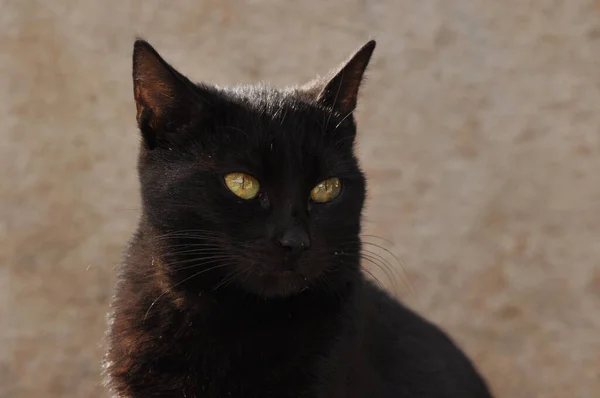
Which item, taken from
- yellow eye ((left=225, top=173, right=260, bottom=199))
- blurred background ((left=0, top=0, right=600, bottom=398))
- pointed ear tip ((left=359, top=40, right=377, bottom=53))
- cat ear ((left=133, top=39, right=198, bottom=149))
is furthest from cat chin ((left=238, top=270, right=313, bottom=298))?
blurred background ((left=0, top=0, right=600, bottom=398))

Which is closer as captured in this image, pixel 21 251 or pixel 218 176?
pixel 218 176

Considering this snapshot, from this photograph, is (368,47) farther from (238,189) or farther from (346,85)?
(238,189)

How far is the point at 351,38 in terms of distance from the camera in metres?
2.10

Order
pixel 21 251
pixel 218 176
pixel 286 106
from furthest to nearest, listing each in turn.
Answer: pixel 21 251 → pixel 286 106 → pixel 218 176

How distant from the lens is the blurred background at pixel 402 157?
1.99 metres

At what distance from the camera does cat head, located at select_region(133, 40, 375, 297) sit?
115 cm

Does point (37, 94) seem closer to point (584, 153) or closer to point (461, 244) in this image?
point (461, 244)

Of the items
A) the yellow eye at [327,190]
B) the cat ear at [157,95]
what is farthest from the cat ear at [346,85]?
the cat ear at [157,95]

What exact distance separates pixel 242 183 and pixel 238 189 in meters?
0.01

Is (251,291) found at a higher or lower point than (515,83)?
lower

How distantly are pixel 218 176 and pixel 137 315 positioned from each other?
31cm

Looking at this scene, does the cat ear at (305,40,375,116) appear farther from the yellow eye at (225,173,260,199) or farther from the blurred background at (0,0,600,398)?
the blurred background at (0,0,600,398)

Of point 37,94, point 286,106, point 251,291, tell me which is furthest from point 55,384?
point 286,106

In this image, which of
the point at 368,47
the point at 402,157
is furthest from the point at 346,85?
the point at 402,157
